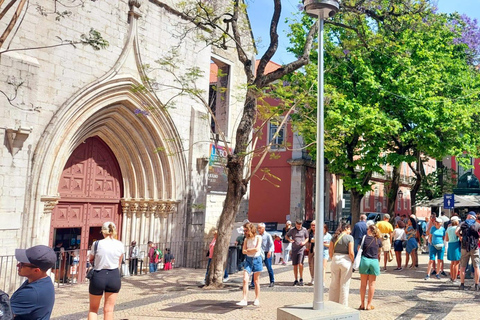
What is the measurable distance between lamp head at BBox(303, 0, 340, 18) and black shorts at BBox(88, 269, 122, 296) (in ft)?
15.3

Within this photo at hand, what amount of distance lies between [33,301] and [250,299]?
6.79 m

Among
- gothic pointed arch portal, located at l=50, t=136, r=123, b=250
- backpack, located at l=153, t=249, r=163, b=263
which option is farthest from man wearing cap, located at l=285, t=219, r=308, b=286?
gothic pointed arch portal, located at l=50, t=136, r=123, b=250

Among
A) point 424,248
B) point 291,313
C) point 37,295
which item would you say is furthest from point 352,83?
point 37,295

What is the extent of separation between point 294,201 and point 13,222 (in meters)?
20.4

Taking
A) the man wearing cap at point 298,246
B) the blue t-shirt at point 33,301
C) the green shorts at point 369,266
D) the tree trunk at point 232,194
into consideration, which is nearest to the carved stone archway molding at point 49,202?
the tree trunk at point 232,194

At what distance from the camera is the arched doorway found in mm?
13234

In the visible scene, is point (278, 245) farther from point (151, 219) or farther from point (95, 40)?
point (95, 40)

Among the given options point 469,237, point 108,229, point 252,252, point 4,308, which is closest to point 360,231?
point 469,237

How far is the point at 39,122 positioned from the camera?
11570 mm

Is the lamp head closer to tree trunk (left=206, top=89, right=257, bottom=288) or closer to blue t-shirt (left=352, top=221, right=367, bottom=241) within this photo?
tree trunk (left=206, top=89, right=257, bottom=288)

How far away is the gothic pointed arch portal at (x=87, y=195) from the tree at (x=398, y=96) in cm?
760

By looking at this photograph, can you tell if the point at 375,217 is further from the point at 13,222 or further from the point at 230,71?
the point at 13,222

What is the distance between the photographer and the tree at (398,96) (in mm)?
18703

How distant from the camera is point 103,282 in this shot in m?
6.51
